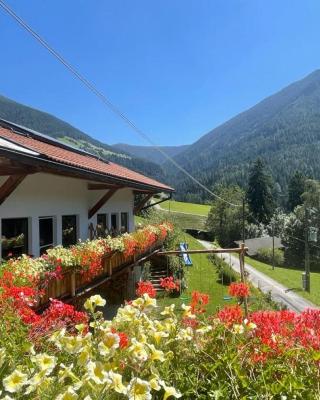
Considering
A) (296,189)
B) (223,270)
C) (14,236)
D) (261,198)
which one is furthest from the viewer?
(296,189)

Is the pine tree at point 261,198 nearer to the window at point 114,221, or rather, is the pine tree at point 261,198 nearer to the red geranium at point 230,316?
the window at point 114,221

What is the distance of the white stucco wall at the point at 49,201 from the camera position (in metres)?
9.56

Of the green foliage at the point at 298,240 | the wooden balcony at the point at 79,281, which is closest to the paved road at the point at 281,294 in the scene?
the green foliage at the point at 298,240

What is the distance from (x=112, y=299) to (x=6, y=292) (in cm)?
1540

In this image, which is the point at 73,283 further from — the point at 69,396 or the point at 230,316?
the point at 69,396

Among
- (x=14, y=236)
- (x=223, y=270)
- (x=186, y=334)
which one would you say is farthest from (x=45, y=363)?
→ (x=223, y=270)

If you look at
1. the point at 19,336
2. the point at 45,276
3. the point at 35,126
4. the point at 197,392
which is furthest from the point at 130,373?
the point at 35,126

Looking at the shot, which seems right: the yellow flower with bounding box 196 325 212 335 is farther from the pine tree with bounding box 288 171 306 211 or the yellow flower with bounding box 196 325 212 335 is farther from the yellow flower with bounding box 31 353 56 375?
the pine tree with bounding box 288 171 306 211

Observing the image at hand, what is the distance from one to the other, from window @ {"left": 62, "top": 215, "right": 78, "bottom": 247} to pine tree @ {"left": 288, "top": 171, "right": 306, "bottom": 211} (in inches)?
3205

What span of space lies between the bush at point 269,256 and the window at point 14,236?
60.4 m

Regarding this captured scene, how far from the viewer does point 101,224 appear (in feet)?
52.4

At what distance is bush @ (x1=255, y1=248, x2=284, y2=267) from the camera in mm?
66938

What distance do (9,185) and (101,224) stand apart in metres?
7.85

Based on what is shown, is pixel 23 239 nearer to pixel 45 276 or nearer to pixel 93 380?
pixel 45 276
